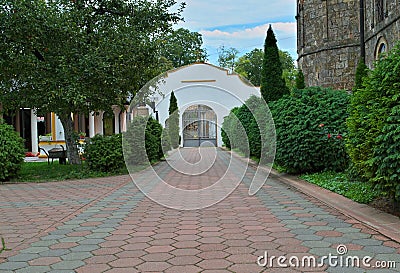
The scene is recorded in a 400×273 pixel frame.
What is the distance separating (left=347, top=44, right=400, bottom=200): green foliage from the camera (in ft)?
17.5

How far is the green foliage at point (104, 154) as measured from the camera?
12734mm

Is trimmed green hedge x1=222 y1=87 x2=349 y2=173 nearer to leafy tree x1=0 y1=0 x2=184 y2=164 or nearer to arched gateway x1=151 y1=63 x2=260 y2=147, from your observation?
arched gateway x1=151 y1=63 x2=260 y2=147

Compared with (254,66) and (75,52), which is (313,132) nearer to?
(75,52)

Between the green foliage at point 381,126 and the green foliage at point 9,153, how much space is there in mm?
8380

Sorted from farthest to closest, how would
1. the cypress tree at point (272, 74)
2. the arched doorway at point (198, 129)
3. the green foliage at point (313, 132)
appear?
the arched doorway at point (198, 129)
the cypress tree at point (272, 74)
the green foliage at point (313, 132)

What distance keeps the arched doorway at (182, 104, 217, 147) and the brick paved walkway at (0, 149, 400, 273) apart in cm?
1749

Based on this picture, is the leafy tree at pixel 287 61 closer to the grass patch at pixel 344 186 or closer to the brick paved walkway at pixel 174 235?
the grass patch at pixel 344 186

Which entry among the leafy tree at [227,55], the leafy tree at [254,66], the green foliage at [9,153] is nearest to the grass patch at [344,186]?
the green foliage at [9,153]

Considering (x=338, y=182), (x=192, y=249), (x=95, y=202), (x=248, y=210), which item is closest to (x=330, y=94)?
(x=338, y=182)

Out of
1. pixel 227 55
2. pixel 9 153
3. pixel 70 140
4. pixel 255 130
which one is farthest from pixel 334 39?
pixel 227 55

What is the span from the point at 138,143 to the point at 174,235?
982cm

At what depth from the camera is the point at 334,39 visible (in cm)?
2400

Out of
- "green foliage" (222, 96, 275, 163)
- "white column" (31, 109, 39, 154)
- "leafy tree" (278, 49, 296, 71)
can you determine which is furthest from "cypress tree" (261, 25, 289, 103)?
"leafy tree" (278, 49, 296, 71)

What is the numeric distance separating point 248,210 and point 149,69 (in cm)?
742
